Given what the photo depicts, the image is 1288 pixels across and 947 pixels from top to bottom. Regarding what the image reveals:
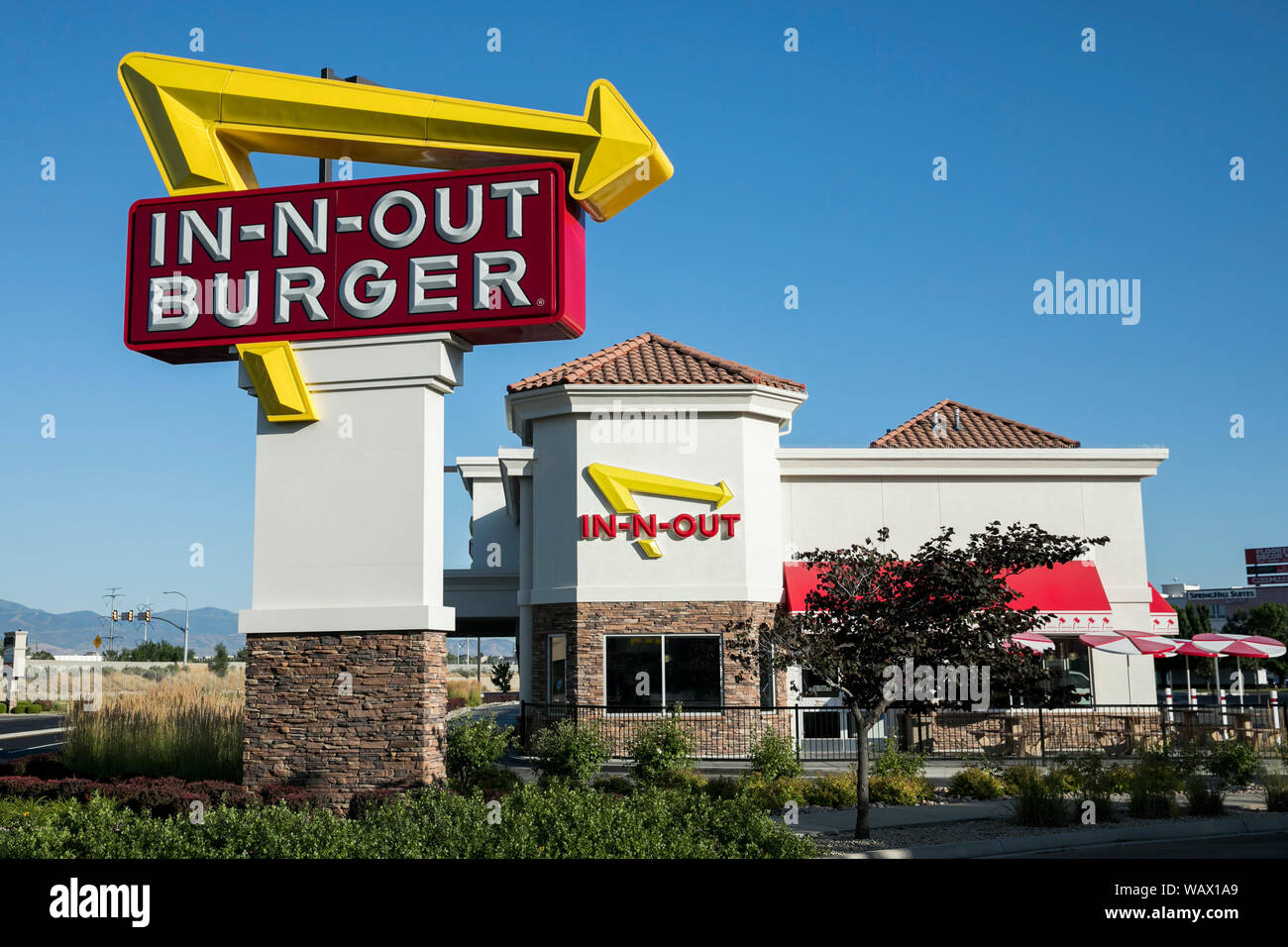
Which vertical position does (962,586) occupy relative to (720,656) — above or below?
above

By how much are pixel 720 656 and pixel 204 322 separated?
1315 cm

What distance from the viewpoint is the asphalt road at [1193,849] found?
482 inches

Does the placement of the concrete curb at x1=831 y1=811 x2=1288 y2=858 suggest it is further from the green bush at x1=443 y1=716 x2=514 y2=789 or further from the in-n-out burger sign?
the in-n-out burger sign

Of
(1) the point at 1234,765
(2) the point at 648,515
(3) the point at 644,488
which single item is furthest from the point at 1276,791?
(3) the point at 644,488

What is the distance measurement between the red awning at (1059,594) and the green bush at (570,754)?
8.25m

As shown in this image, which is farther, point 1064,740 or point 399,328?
point 1064,740

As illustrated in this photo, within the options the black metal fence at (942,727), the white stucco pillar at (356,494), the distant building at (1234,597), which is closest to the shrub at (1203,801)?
the black metal fence at (942,727)

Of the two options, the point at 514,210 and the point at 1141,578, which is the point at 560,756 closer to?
the point at 514,210

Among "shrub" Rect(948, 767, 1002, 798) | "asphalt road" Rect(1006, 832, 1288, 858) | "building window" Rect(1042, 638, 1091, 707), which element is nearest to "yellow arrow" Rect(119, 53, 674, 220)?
"asphalt road" Rect(1006, 832, 1288, 858)

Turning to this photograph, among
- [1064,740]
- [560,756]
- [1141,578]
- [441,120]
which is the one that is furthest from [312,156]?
[1141,578]

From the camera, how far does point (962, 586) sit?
13.3m
